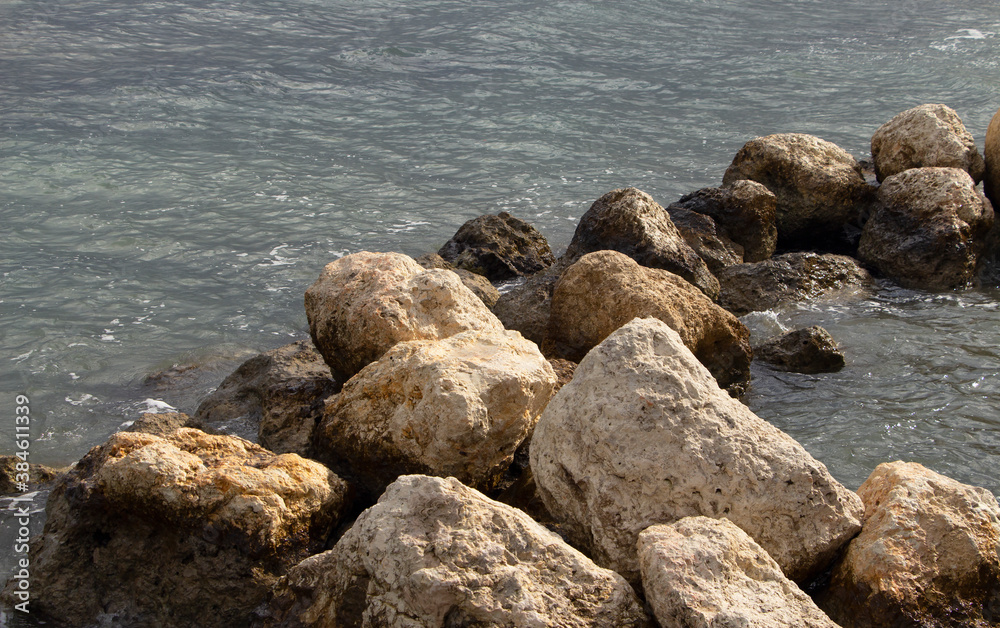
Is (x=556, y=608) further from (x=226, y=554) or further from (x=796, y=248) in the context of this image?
(x=796, y=248)

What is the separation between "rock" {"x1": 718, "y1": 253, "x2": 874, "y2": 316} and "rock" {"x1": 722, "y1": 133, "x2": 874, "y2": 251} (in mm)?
929

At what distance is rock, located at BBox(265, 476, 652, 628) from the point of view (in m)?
3.46

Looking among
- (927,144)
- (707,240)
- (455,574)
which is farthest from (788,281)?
(455,574)

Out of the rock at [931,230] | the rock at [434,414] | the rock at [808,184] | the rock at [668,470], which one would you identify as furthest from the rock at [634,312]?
the rock at [808,184]

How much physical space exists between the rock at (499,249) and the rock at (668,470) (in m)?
6.08

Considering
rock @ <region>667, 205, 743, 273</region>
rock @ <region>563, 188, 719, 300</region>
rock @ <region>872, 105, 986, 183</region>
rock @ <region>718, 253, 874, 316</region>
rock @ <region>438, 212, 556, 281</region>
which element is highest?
rock @ <region>872, 105, 986, 183</region>

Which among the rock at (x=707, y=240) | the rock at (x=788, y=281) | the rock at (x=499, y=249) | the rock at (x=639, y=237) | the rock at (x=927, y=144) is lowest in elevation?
the rock at (x=499, y=249)

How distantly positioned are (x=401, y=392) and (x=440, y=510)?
1549 millimetres

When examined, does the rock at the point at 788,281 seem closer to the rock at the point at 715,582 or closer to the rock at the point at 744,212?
the rock at the point at 744,212

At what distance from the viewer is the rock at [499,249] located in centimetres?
1059

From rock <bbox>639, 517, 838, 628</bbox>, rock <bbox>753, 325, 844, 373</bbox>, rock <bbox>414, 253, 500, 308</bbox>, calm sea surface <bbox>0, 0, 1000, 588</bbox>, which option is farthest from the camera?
rock <bbox>414, 253, 500, 308</bbox>

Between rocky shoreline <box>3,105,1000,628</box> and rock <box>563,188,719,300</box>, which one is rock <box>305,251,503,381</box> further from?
rock <box>563,188,719,300</box>

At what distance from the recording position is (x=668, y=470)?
4.27 meters

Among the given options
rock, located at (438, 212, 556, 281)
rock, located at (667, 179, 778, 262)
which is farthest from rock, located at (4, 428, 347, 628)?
rock, located at (667, 179, 778, 262)
